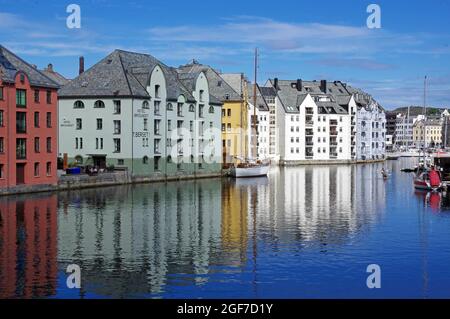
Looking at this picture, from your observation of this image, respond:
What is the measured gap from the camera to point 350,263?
35344 mm

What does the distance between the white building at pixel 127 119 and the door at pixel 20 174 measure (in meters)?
21.5

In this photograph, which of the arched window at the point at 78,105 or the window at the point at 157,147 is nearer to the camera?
the arched window at the point at 78,105

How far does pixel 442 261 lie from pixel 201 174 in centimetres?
7058

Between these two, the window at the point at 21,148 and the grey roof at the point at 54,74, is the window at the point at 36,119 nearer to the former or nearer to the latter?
the window at the point at 21,148

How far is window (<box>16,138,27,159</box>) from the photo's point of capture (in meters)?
70.2

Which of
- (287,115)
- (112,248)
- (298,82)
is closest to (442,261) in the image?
(112,248)

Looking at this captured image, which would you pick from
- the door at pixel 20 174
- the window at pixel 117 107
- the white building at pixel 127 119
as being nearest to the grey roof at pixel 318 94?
the white building at pixel 127 119

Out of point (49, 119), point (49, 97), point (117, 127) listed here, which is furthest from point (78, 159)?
point (49, 97)

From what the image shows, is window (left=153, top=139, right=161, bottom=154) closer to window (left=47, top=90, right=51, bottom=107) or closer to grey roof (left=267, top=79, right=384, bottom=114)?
window (left=47, top=90, right=51, bottom=107)

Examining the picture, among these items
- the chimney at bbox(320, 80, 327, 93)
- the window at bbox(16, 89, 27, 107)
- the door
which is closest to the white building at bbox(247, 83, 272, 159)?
the chimney at bbox(320, 80, 327, 93)

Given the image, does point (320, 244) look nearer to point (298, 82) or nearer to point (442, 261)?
point (442, 261)

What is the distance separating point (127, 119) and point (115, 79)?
6.53 meters

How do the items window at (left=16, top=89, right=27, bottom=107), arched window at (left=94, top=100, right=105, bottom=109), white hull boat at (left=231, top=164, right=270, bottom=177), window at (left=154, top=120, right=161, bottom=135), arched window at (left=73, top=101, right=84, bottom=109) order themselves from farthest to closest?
1. white hull boat at (left=231, top=164, right=270, bottom=177)
2. window at (left=154, top=120, right=161, bottom=135)
3. arched window at (left=73, top=101, right=84, bottom=109)
4. arched window at (left=94, top=100, right=105, bottom=109)
5. window at (left=16, top=89, right=27, bottom=107)

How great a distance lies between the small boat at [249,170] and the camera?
107000mm
